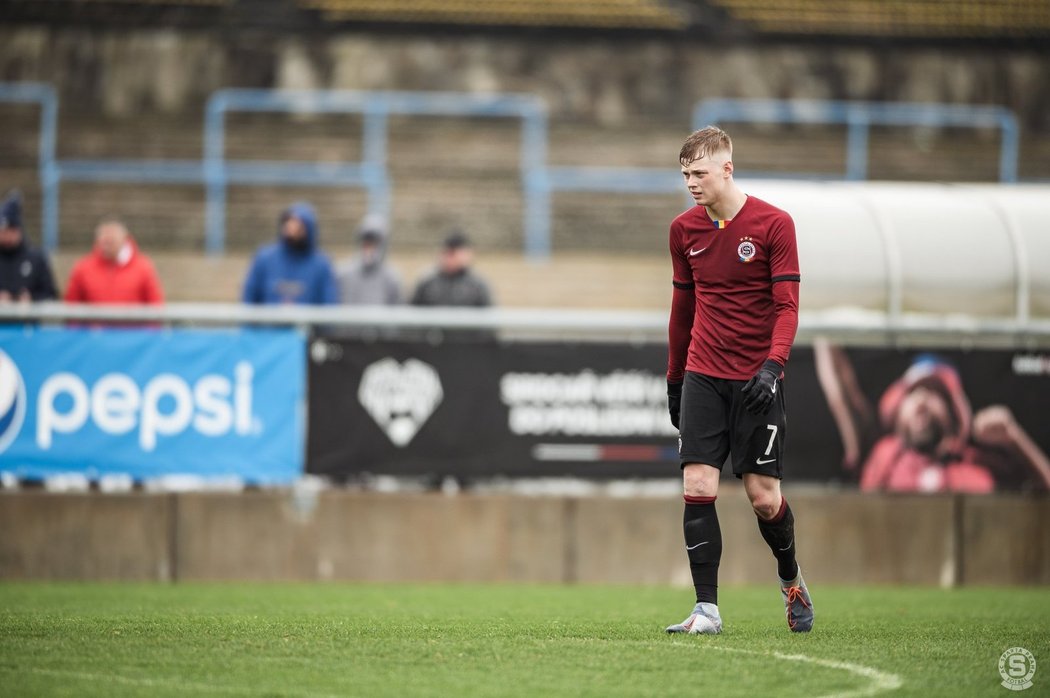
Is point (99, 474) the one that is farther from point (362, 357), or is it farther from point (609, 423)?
point (609, 423)

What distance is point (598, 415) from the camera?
1192 cm

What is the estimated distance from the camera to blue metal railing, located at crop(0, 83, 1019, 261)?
2012 centimetres

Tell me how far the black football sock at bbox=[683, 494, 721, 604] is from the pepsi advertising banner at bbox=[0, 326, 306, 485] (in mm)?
5087

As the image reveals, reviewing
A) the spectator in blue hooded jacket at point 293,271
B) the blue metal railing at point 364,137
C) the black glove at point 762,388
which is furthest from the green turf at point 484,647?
the blue metal railing at point 364,137

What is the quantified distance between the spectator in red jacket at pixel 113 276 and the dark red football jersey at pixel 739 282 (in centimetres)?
662

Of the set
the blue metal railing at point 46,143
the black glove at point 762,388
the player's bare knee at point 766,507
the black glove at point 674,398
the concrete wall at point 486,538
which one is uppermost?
the blue metal railing at point 46,143

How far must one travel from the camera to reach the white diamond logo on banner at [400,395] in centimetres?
1188

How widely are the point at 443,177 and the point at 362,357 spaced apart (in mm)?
9740

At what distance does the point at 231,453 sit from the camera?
11.7 meters

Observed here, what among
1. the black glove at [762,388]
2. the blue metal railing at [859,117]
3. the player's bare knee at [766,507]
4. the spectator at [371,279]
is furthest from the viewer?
the blue metal railing at [859,117]

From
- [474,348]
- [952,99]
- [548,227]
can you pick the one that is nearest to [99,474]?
[474,348]

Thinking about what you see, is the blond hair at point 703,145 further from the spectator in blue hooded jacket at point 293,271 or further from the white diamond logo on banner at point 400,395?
the spectator in blue hooded jacket at point 293,271

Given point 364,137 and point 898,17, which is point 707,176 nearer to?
point 364,137

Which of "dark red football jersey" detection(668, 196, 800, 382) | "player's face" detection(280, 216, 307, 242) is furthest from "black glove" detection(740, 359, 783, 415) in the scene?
"player's face" detection(280, 216, 307, 242)
